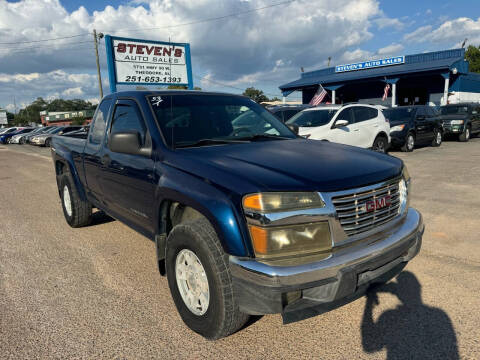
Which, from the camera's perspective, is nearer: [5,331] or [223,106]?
[5,331]

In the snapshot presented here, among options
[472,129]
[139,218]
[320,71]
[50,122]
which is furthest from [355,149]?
[50,122]

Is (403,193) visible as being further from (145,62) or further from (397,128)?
Result: (145,62)

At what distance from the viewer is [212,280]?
7.38 feet

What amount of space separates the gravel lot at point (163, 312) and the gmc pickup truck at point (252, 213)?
0.30m

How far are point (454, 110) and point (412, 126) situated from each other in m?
5.68

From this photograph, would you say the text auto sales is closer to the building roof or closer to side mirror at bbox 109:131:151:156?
side mirror at bbox 109:131:151:156

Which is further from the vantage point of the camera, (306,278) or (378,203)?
(378,203)

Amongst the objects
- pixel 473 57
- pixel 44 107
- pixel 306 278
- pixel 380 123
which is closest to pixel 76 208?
pixel 306 278

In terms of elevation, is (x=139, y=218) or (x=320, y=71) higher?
(x=320, y=71)

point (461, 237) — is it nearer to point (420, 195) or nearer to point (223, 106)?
point (420, 195)

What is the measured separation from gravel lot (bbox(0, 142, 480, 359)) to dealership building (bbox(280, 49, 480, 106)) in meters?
22.8

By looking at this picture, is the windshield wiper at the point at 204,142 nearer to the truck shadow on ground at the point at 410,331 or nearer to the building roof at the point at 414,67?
the truck shadow on ground at the point at 410,331

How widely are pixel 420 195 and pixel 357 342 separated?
4660mm

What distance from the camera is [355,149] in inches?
124
